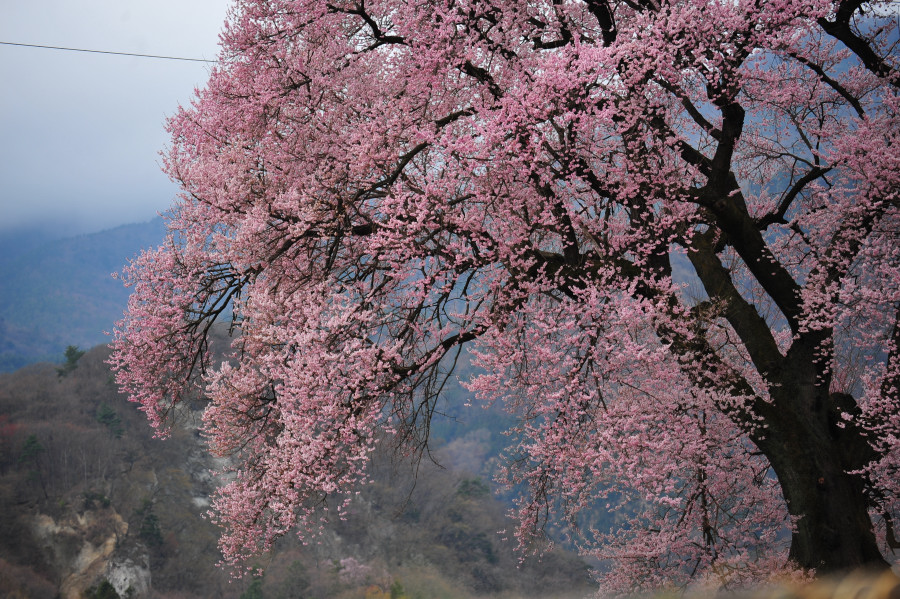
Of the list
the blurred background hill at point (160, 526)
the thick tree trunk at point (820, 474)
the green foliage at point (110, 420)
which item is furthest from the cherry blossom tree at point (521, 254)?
the green foliage at point (110, 420)

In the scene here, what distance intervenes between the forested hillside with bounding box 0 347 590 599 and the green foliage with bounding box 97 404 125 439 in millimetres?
160

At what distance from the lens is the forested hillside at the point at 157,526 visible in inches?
1775

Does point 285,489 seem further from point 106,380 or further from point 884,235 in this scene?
point 106,380

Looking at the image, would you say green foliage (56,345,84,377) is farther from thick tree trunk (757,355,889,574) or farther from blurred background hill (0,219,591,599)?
thick tree trunk (757,355,889,574)

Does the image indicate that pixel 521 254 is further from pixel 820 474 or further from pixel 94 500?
pixel 94 500

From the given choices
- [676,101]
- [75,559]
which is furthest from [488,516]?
[676,101]

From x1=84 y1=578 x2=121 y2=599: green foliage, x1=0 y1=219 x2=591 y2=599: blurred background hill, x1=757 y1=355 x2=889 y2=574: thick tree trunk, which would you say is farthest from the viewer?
x1=0 y1=219 x2=591 y2=599: blurred background hill

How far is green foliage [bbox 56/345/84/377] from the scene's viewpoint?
50.0 metres

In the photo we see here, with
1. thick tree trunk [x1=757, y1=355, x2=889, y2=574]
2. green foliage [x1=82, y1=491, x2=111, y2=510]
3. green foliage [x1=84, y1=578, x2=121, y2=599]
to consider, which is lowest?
green foliage [x1=84, y1=578, x2=121, y2=599]

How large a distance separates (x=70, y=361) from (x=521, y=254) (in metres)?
52.8

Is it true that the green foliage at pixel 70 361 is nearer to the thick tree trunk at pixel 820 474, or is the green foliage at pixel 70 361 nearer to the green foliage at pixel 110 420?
the green foliage at pixel 110 420

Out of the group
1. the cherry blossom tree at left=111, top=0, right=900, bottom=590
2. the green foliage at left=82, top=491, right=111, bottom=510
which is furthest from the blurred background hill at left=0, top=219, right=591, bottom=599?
the cherry blossom tree at left=111, top=0, right=900, bottom=590

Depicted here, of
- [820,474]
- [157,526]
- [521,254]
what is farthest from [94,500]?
[820,474]

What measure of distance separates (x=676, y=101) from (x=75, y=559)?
161 ft
